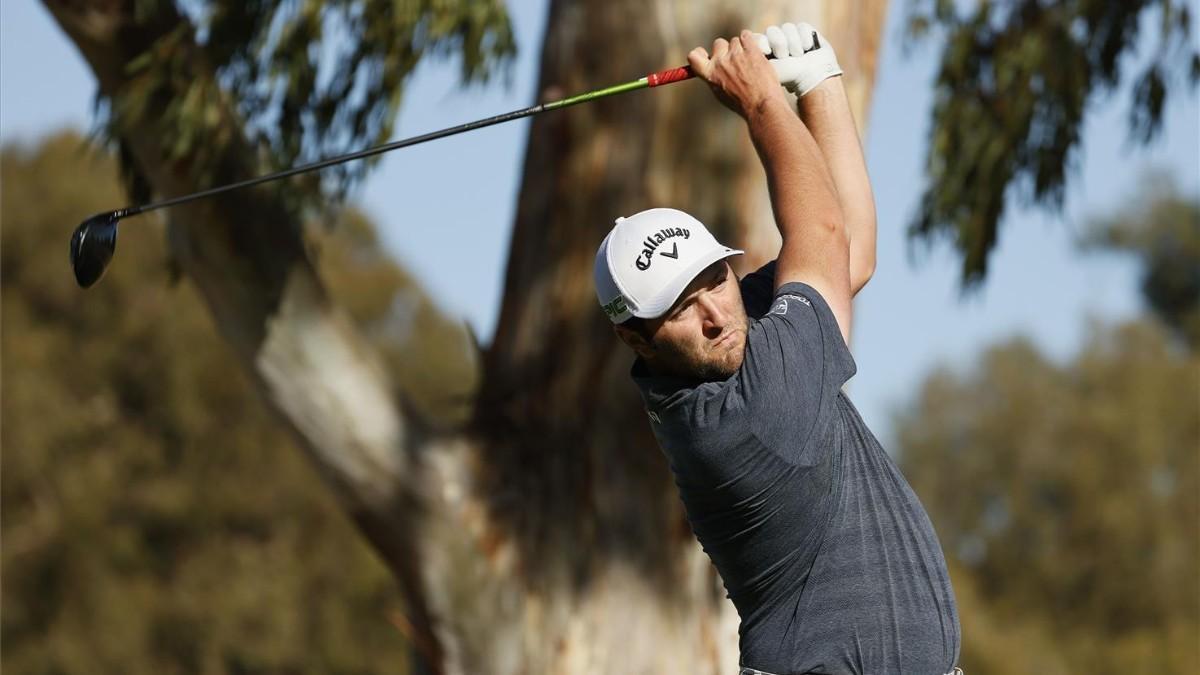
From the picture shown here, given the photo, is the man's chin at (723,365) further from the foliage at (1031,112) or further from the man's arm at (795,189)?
the foliage at (1031,112)

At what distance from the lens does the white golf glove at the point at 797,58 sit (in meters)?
3.93

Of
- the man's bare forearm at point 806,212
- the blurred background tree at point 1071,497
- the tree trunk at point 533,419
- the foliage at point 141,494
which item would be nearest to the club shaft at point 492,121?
the man's bare forearm at point 806,212

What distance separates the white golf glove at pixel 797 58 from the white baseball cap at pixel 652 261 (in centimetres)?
63

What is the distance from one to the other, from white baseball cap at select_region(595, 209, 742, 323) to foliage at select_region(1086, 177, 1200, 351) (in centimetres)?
3070

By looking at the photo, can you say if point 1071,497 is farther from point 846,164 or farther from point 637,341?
point 637,341

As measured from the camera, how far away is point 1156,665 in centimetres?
1905

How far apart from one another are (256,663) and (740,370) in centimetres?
1745

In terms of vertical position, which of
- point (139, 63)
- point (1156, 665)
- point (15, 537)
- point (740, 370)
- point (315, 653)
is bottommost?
point (1156, 665)

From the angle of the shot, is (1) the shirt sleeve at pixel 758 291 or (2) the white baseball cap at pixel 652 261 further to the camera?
(1) the shirt sleeve at pixel 758 291

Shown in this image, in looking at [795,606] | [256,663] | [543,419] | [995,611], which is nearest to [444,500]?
[543,419]

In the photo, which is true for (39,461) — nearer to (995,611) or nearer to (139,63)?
(995,611)

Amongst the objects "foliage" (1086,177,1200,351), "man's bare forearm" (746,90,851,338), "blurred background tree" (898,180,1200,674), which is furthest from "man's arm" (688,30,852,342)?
"foliage" (1086,177,1200,351)

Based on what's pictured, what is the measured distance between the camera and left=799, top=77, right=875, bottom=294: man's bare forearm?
12.7 ft

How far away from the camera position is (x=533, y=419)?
22.3ft
